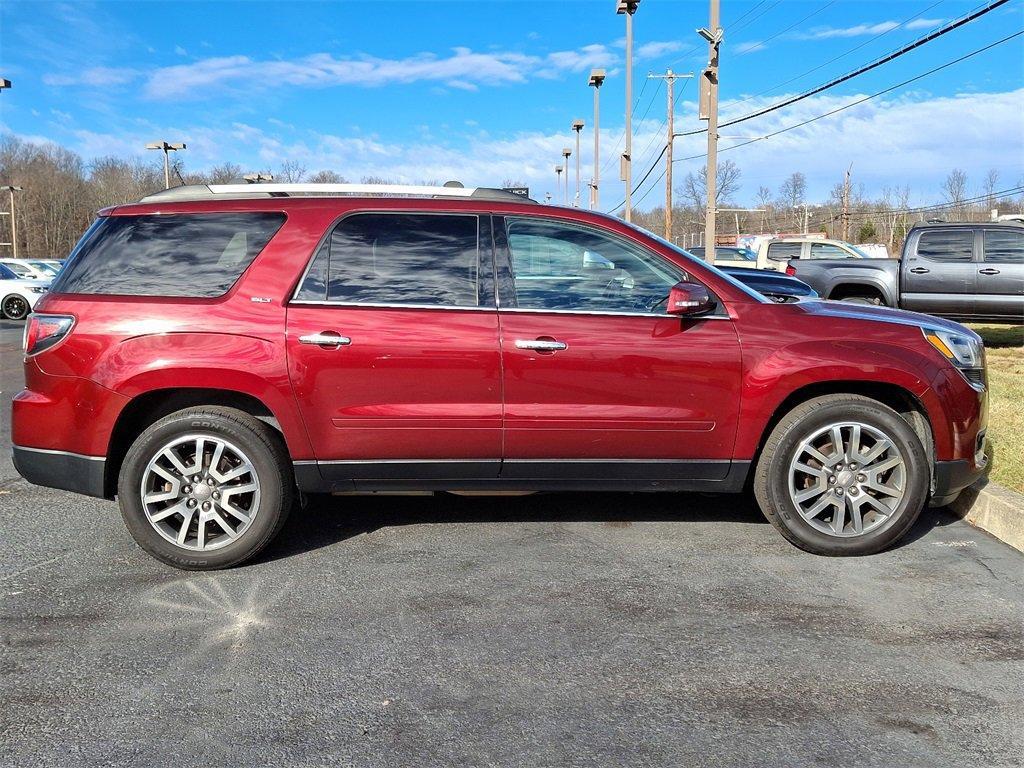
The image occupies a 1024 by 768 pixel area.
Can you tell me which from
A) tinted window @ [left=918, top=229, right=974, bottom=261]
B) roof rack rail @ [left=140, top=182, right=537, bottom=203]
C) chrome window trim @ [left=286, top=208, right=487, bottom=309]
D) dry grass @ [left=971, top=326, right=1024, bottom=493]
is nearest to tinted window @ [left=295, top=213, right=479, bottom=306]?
chrome window trim @ [left=286, top=208, right=487, bottom=309]

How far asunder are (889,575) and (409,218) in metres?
2.96

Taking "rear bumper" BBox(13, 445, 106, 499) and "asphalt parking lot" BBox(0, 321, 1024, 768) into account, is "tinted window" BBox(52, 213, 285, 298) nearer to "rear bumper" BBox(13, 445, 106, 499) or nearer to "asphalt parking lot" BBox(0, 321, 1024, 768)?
"rear bumper" BBox(13, 445, 106, 499)

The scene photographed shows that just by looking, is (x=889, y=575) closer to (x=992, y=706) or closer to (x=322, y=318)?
(x=992, y=706)

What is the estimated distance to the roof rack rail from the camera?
4551mm

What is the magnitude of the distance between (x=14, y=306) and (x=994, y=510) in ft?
81.1

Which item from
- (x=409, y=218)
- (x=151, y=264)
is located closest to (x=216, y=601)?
(x=151, y=264)

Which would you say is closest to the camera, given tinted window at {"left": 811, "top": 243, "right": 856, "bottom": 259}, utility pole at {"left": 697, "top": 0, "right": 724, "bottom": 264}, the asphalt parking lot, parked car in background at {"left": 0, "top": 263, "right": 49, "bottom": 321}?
the asphalt parking lot

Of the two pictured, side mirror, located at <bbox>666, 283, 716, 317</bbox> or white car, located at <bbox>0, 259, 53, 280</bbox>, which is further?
white car, located at <bbox>0, 259, 53, 280</bbox>

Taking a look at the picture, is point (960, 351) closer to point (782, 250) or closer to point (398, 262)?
point (398, 262)

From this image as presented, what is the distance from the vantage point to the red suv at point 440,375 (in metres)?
4.22

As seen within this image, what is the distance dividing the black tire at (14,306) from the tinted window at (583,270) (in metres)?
22.9

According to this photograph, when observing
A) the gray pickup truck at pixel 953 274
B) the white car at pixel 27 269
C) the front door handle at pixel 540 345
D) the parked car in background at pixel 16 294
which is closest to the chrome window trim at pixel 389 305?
the front door handle at pixel 540 345

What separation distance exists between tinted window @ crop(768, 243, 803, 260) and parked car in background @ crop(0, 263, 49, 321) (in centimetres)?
1924

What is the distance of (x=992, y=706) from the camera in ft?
9.68
